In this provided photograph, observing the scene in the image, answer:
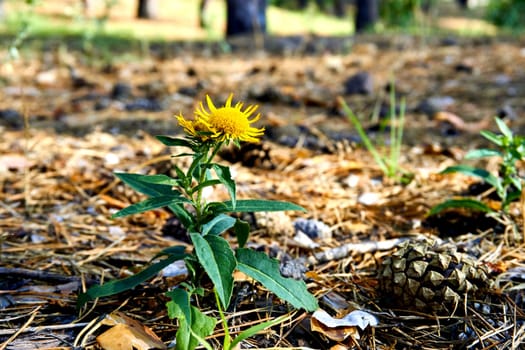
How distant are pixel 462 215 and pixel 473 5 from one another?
27569mm

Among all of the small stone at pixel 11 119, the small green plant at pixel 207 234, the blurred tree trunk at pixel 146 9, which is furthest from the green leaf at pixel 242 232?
the blurred tree trunk at pixel 146 9

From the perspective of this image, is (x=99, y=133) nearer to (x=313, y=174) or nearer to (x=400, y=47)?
(x=313, y=174)

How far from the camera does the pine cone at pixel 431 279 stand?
135 cm

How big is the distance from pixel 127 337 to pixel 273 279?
1.14 ft

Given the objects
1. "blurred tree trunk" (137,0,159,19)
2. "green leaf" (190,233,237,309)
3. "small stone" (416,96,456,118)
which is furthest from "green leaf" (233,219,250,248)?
"blurred tree trunk" (137,0,159,19)

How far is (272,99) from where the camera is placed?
3625mm

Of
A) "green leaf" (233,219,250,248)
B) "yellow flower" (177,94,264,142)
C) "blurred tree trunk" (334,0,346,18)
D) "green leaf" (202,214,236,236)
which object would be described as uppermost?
"blurred tree trunk" (334,0,346,18)

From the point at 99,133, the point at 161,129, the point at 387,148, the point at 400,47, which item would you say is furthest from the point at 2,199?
the point at 400,47

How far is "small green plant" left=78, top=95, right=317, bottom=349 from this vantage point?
1.14 meters

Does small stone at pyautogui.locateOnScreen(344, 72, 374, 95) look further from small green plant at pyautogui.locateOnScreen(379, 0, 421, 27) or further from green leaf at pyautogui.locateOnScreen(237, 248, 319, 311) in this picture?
small green plant at pyautogui.locateOnScreen(379, 0, 421, 27)

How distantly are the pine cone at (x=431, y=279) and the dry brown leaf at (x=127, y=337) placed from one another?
2.03 feet

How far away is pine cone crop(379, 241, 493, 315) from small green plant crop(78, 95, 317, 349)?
0.93 feet

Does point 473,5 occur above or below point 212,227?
above

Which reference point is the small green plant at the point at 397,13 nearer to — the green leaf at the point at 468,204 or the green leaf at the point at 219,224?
the green leaf at the point at 468,204
